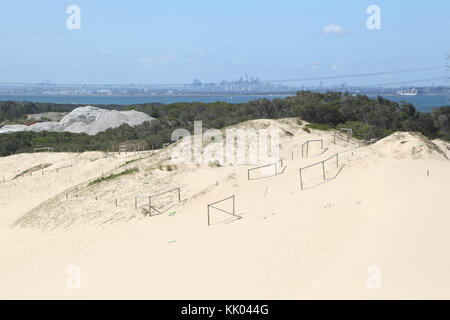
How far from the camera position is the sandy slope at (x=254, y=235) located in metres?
9.63

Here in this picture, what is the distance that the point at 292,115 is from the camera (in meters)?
39.1

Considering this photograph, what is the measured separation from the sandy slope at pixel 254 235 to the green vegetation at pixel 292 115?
52.8 ft

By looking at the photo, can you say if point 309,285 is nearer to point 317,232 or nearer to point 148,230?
point 317,232

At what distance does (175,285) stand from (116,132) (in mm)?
39846

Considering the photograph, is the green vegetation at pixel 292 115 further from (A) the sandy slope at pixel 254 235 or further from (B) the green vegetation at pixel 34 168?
(A) the sandy slope at pixel 254 235

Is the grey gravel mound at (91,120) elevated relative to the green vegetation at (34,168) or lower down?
elevated

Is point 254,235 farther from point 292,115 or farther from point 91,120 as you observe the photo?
point 91,120

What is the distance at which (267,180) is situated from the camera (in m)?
18.1

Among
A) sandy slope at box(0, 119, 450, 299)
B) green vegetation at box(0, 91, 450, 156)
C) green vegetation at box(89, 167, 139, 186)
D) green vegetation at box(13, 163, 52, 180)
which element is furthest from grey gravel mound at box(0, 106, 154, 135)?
sandy slope at box(0, 119, 450, 299)

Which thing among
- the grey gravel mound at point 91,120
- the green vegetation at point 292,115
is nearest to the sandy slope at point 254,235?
the green vegetation at point 292,115

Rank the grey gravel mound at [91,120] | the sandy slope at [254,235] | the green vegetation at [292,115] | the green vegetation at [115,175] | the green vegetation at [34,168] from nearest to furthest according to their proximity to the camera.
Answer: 1. the sandy slope at [254,235]
2. the green vegetation at [115,175]
3. the green vegetation at [34,168]
4. the green vegetation at [292,115]
5. the grey gravel mound at [91,120]

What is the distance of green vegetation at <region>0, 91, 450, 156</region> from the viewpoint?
37.0 meters

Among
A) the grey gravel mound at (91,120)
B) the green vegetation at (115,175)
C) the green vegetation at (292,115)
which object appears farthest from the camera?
the grey gravel mound at (91,120)

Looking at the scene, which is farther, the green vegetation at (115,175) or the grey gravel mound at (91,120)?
the grey gravel mound at (91,120)
